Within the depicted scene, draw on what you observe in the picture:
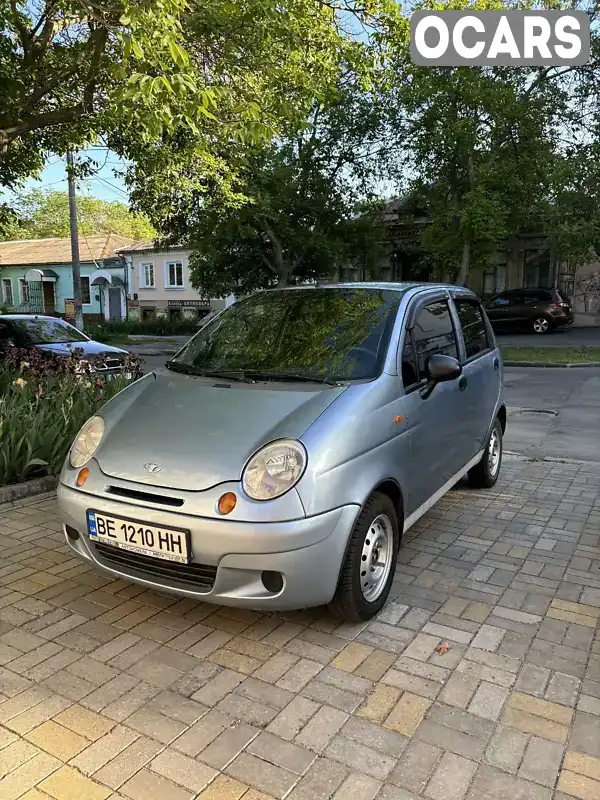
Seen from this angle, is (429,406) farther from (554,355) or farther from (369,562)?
(554,355)

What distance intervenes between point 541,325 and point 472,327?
20.1 m

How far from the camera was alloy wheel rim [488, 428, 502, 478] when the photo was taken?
5574mm

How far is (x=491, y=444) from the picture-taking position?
219 inches

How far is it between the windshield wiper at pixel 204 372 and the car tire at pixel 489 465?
2662mm

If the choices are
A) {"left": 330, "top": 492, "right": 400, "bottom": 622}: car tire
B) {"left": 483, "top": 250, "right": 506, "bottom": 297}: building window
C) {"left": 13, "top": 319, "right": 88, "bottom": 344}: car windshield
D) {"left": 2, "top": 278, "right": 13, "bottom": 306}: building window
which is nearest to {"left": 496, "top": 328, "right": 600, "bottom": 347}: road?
{"left": 483, "top": 250, "right": 506, "bottom": 297}: building window

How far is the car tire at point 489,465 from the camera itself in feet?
17.9

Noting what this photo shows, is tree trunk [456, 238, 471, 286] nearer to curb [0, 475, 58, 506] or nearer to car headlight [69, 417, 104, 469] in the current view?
curb [0, 475, 58, 506]

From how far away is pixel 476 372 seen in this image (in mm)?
4891

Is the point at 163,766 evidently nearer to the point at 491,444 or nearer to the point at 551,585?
the point at 551,585

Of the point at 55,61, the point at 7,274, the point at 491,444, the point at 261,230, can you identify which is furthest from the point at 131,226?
the point at 491,444

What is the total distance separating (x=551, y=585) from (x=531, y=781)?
1715 millimetres

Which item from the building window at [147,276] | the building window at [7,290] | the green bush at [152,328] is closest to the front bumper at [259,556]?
the green bush at [152,328]

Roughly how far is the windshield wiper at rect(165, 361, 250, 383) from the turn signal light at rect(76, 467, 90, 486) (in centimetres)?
91

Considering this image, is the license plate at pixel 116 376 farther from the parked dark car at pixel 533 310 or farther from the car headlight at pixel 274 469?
the parked dark car at pixel 533 310
